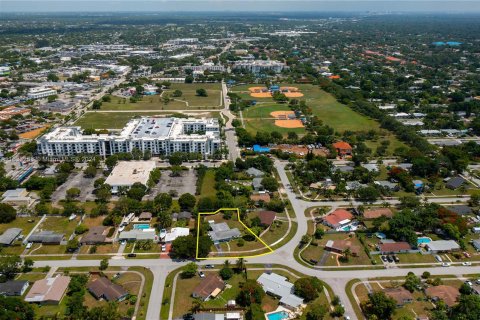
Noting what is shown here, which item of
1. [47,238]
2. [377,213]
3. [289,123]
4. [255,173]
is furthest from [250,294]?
[289,123]

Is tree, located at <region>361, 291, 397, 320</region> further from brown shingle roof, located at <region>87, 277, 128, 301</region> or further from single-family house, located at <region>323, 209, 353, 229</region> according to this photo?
brown shingle roof, located at <region>87, 277, 128, 301</region>

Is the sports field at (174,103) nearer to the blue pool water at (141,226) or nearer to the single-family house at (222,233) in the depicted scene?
the blue pool water at (141,226)

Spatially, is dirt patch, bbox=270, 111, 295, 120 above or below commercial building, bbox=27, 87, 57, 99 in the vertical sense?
below

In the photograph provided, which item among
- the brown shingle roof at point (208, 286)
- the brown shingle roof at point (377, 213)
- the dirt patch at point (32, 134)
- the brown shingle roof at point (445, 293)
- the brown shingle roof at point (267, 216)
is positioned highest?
the dirt patch at point (32, 134)

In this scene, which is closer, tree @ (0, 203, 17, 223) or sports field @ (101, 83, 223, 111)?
tree @ (0, 203, 17, 223)

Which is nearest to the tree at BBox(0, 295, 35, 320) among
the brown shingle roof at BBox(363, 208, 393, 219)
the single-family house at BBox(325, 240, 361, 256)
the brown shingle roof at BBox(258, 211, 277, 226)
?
the brown shingle roof at BBox(258, 211, 277, 226)

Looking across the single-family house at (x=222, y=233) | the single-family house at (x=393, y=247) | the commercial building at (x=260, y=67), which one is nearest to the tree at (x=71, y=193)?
the single-family house at (x=222, y=233)
